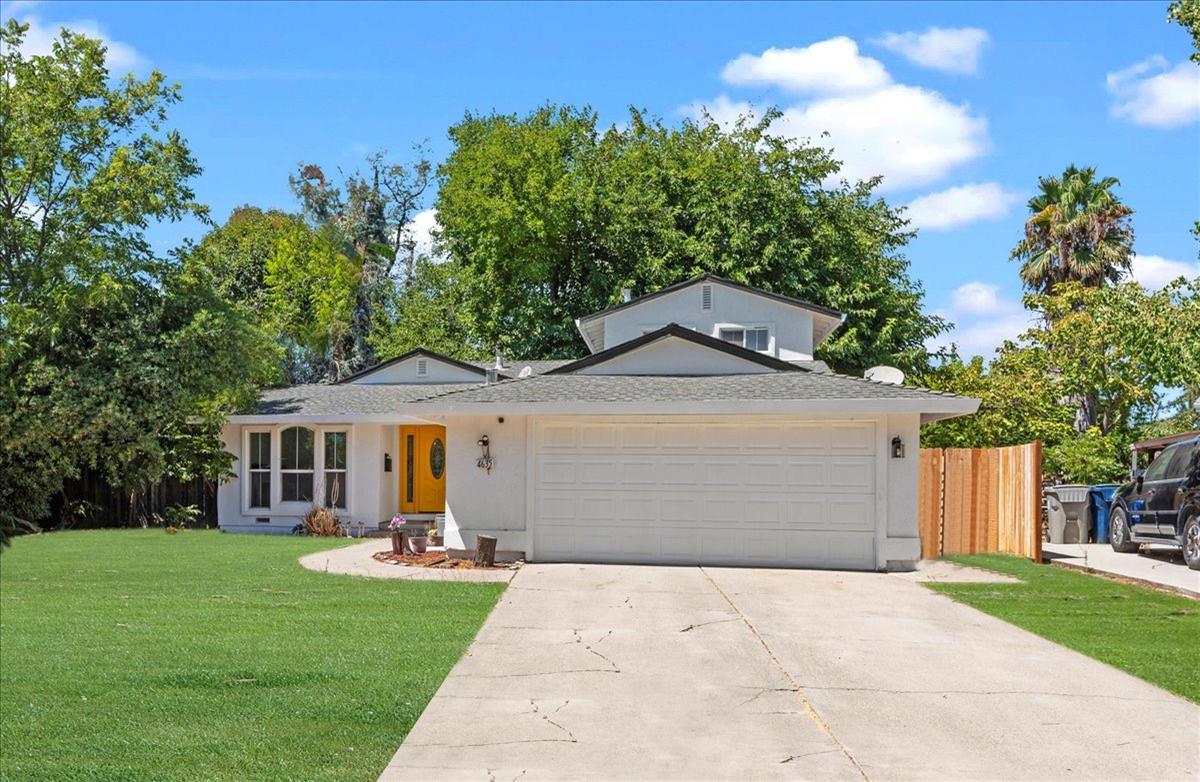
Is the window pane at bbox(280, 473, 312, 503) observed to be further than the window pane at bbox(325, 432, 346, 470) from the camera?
Yes

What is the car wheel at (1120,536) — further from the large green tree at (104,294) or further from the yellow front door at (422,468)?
the large green tree at (104,294)

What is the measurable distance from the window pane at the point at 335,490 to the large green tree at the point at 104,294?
2.64 meters

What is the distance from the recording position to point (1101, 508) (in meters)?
22.6

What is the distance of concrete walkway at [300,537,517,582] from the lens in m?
14.3

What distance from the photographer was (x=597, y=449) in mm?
16266

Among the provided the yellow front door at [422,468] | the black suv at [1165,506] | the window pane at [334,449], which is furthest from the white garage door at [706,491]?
the window pane at [334,449]

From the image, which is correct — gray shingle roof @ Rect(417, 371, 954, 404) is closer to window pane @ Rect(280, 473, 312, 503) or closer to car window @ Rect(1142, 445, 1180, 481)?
car window @ Rect(1142, 445, 1180, 481)

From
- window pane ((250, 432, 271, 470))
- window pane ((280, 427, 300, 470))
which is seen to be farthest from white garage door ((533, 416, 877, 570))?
window pane ((250, 432, 271, 470))

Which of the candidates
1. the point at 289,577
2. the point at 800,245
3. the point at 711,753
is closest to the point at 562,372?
the point at 289,577

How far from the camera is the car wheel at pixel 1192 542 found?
1612cm

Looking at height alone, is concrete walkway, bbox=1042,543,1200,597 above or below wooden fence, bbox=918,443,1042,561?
below

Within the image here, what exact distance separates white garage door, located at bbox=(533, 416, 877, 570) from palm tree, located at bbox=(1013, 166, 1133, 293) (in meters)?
23.3

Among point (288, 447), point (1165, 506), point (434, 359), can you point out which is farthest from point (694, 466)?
point (434, 359)

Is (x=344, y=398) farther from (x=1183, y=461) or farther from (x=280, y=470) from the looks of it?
(x=1183, y=461)
